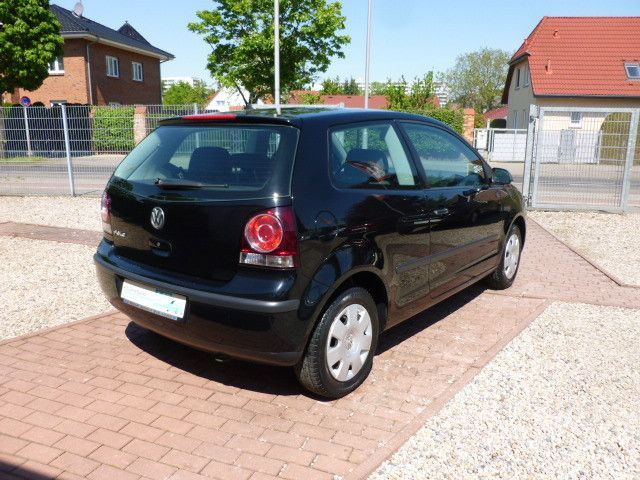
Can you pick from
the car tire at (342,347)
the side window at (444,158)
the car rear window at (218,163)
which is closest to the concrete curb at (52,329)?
the car rear window at (218,163)

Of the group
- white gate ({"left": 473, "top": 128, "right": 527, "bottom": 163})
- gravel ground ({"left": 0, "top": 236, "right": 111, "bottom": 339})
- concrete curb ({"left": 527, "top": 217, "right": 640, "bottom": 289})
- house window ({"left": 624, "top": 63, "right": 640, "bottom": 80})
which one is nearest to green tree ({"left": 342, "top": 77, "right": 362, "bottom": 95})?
house window ({"left": 624, "top": 63, "right": 640, "bottom": 80})

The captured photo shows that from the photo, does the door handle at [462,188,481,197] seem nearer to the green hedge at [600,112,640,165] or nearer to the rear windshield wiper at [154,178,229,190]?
the rear windshield wiper at [154,178,229,190]

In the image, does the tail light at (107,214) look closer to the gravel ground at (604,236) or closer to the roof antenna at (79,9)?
the gravel ground at (604,236)

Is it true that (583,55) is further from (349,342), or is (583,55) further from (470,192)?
(349,342)

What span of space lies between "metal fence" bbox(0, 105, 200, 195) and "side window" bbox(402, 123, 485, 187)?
27.3 feet

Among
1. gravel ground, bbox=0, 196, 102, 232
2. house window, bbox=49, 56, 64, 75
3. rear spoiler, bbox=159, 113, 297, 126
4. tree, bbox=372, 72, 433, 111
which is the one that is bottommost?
gravel ground, bbox=0, 196, 102, 232

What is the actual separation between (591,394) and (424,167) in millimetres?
1920

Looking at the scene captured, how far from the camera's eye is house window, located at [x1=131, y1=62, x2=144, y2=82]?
39.1 meters

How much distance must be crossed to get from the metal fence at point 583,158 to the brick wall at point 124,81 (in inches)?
1163

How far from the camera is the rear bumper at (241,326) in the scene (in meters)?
3.12

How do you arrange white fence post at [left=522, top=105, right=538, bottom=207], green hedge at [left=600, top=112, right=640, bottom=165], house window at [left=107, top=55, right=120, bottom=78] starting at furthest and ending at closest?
1. house window at [left=107, top=55, right=120, bottom=78]
2. white fence post at [left=522, top=105, right=538, bottom=207]
3. green hedge at [left=600, top=112, right=640, bottom=165]

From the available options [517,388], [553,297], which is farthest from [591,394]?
[553,297]

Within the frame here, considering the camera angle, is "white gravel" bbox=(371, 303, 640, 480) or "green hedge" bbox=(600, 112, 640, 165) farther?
"green hedge" bbox=(600, 112, 640, 165)

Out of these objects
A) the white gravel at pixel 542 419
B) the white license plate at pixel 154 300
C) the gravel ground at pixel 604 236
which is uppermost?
the white license plate at pixel 154 300
